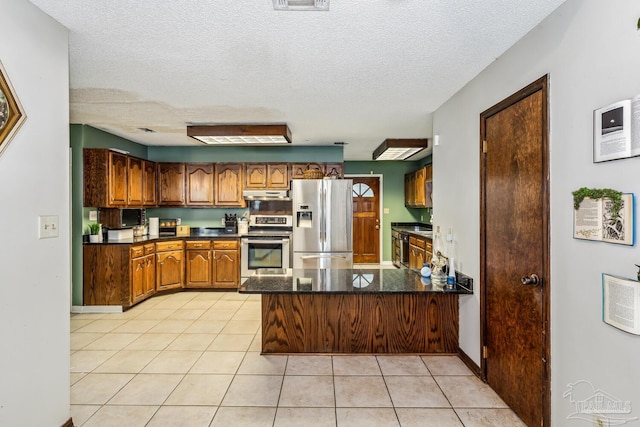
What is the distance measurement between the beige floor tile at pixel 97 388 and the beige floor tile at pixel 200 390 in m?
0.46

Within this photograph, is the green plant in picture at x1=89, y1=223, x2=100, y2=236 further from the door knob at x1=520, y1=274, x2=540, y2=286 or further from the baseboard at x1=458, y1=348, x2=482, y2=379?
the door knob at x1=520, y1=274, x2=540, y2=286

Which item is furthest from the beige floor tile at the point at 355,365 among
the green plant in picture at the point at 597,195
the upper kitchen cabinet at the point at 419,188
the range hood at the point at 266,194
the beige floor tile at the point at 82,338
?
the upper kitchen cabinet at the point at 419,188

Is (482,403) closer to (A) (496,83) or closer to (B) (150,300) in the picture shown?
(A) (496,83)

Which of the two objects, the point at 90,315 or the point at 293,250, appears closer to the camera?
the point at 90,315

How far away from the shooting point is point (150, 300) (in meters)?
5.00

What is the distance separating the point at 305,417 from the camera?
7.33ft

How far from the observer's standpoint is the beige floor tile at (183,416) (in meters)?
2.17

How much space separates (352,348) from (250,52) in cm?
253

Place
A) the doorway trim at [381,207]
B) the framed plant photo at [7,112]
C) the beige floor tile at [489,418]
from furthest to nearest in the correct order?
the doorway trim at [381,207]
the beige floor tile at [489,418]
the framed plant photo at [7,112]

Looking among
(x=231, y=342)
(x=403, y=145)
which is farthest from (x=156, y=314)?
(x=403, y=145)

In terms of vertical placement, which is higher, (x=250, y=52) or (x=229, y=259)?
(x=250, y=52)

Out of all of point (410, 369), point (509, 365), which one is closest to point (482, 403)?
point (509, 365)

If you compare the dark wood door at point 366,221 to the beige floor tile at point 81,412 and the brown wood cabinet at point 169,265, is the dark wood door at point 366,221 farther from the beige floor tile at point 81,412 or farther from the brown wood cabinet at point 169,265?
the beige floor tile at point 81,412

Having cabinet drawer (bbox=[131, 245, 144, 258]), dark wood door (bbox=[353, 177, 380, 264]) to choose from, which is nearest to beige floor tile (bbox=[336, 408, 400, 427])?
cabinet drawer (bbox=[131, 245, 144, 258])
